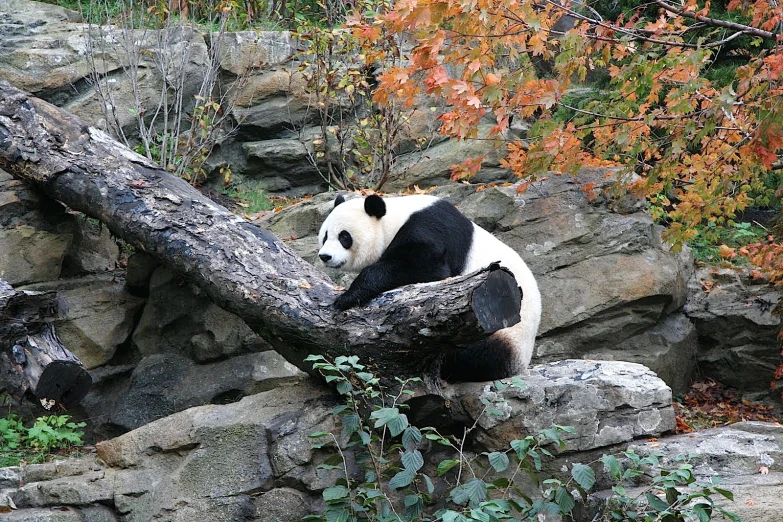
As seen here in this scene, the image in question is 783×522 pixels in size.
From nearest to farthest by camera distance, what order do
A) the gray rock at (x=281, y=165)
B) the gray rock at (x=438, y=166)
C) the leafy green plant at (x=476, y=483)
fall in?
the leafy green plant at (x=476, y=483), the gray rock at (x=438, y=166), the gray rock at (x=281, y=165)

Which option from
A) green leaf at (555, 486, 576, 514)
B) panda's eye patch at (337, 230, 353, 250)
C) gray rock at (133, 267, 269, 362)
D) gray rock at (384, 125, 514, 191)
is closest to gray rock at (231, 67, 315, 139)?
gray rock at (384, 125, 514, 191)

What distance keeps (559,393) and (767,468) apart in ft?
4.30

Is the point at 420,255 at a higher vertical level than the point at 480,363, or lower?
higher

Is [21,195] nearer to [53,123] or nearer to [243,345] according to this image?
[53,123]

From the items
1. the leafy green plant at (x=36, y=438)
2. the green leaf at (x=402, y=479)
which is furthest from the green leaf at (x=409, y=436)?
the leafy green plant at (x=36, y=438)

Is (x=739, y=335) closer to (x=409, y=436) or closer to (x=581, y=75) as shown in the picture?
(x=581, y=75)

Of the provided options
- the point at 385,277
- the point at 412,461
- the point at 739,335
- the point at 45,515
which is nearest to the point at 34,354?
the point at 45,515

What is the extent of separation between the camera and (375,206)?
576 centimetres

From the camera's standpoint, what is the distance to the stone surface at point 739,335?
321 inches

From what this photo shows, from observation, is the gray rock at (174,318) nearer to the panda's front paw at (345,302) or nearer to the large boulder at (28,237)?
the large boulder at (28,237)

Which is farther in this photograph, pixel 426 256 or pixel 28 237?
pixel 28 237

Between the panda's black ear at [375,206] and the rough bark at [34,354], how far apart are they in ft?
7.43

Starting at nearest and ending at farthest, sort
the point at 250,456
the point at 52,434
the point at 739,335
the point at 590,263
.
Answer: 1. the point at 250,456
2. the point at 52,434
3. the point at 590,263
4. the point at 739,335

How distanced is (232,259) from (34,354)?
57.6 inches
